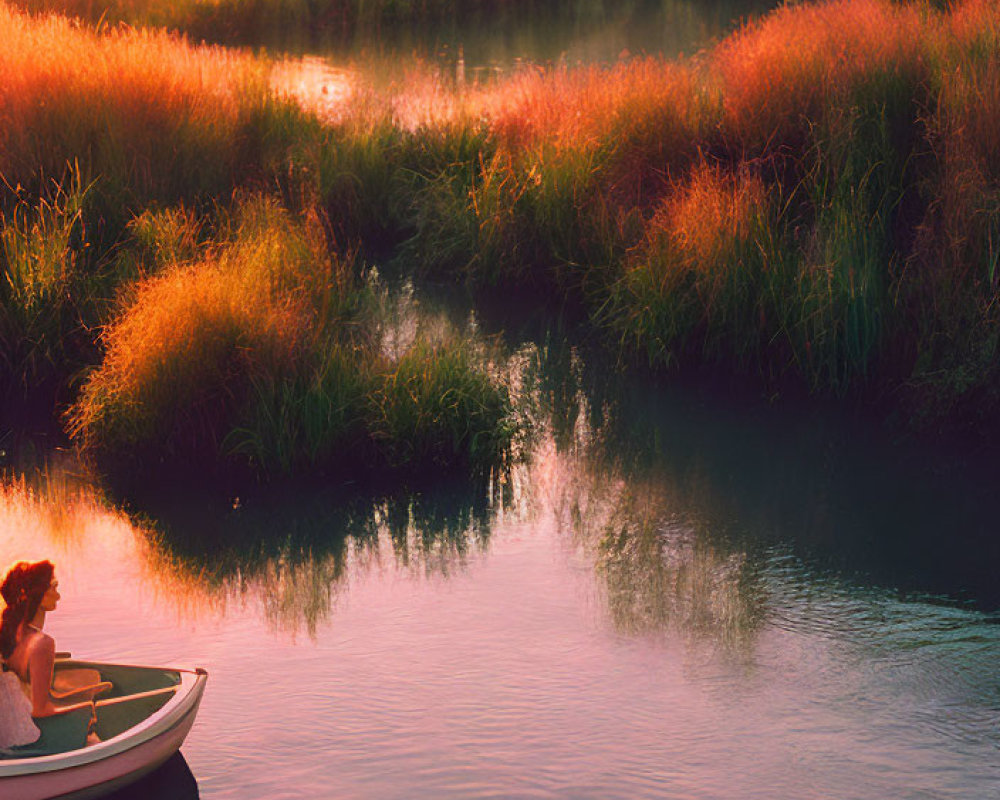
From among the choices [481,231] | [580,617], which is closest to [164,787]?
[580,617]

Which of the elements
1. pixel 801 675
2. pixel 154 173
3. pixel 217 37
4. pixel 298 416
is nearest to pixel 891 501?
pixel 801 675

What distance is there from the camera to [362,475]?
264 inches

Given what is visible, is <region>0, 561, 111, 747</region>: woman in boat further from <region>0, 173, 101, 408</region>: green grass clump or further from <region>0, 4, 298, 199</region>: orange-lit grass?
<region>0, 4, 298, 199</region>: orange-lit grass

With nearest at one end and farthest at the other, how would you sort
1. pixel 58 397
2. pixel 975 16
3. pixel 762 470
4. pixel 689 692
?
pixel 689 692 → pixel 762 470 → pixel 58 397 → pixel 975 16

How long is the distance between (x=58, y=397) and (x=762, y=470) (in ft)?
14.2

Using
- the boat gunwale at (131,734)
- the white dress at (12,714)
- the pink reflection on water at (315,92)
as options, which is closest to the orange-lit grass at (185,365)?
the boat gunwale at (131,734)

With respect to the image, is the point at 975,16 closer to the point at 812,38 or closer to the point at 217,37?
the point at 812,38

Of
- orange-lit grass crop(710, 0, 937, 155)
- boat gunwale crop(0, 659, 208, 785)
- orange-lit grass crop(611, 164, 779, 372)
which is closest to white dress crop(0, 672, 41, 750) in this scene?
boat gunwale crop(0, 659, 208, 785)

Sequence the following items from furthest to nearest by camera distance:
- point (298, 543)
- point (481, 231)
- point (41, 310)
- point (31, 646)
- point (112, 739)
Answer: point (481, 231) → point (41, 310) → point (298, 543) → point (31, 646) → point (112, 739)

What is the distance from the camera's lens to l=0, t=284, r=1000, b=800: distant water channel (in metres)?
4.13

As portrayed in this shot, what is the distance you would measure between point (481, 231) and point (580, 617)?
17.3ft

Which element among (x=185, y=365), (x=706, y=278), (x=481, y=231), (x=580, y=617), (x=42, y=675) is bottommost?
(x=580, y=617)

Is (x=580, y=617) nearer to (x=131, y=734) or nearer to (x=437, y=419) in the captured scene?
(x=437, y=419)

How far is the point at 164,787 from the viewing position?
160 inches
